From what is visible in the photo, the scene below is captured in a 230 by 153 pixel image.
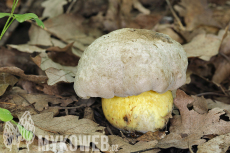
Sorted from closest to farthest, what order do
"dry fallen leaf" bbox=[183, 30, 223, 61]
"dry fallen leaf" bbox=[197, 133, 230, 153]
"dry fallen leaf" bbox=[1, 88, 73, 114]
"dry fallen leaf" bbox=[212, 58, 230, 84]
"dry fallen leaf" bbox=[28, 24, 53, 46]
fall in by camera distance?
"dry fallen leaf" bbox=[197, 133, 230, 153] < "dry fallen leaf" bbox=[1, 88, 73, 114] < "dry fallen leaf" bbox=[183, 30, 223, 61] < "dry fallen leaf" bbox=[212, 58, 230, 84] < "dry fallen leaf" bbox=[28, 24, 53, 46]

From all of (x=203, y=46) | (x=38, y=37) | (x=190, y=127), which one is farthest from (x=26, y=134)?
(x=203, y=46)

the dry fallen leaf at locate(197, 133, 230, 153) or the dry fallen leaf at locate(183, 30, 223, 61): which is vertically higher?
the dry fallen leaf at locate(183, 30, 223, 61)

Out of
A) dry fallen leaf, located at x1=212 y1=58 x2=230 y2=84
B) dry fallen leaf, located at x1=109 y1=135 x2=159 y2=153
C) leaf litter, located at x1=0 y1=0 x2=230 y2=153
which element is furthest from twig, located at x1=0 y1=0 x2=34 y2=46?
dry fallen leaf, located at x1=212 y1=58 x2=230 y2=84

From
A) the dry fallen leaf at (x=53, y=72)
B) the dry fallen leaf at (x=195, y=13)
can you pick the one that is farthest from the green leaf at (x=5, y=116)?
the dry fallen leaf at (x=195, y=13)

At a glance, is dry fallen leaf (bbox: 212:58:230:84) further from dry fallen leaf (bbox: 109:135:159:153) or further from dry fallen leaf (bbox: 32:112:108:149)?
dry fallen leaf (bbox: 32:112:108:149)

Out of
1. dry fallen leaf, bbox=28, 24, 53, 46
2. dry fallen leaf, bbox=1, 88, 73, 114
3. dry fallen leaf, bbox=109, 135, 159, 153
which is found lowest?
dry fallen leaf, bbox=109, 135, 159, 153

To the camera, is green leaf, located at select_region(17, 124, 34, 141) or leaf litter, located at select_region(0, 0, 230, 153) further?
leaf litter, located at select_region(0, 0, 230, 153)

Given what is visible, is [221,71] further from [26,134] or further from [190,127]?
[26,134]

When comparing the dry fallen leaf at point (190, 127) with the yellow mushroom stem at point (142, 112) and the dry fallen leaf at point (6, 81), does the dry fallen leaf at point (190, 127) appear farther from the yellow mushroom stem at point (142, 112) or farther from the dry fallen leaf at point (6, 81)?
the dry fallen leaf at point (6, 81)

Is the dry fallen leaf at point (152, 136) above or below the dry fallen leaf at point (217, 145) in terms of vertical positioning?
above
